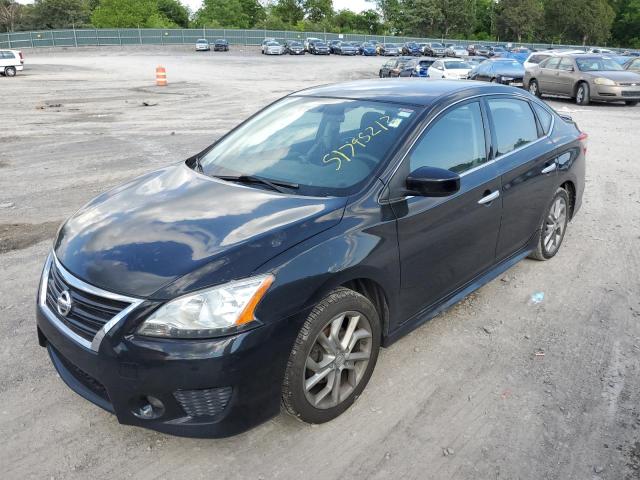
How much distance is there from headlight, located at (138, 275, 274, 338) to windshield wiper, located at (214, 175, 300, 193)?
945 mm

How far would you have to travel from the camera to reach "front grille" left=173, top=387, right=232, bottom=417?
2.51m

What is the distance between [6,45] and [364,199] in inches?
2899

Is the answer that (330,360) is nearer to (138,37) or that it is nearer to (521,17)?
(138,37)

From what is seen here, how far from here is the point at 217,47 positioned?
64312 millimetres

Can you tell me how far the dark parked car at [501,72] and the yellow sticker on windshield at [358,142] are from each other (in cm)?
2077

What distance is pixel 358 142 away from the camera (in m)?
3.53

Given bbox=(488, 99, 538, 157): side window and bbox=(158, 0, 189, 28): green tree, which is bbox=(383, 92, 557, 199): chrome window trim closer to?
bbox=(488, 99, 538, 157): side window

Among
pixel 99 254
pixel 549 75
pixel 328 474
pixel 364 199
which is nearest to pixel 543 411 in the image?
pixel 328 474

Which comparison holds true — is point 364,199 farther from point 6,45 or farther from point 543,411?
point 6,45

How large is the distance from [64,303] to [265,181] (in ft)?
4.45

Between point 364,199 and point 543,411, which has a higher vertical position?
point 364,199

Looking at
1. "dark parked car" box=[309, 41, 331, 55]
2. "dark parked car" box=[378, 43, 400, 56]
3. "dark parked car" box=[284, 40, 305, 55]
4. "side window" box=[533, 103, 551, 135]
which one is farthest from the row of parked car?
"dark parked car" box=[378, 43, 400, 56]

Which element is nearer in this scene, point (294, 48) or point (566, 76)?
point (566, 76)

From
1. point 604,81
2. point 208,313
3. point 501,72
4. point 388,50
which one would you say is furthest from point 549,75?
point 388,50
